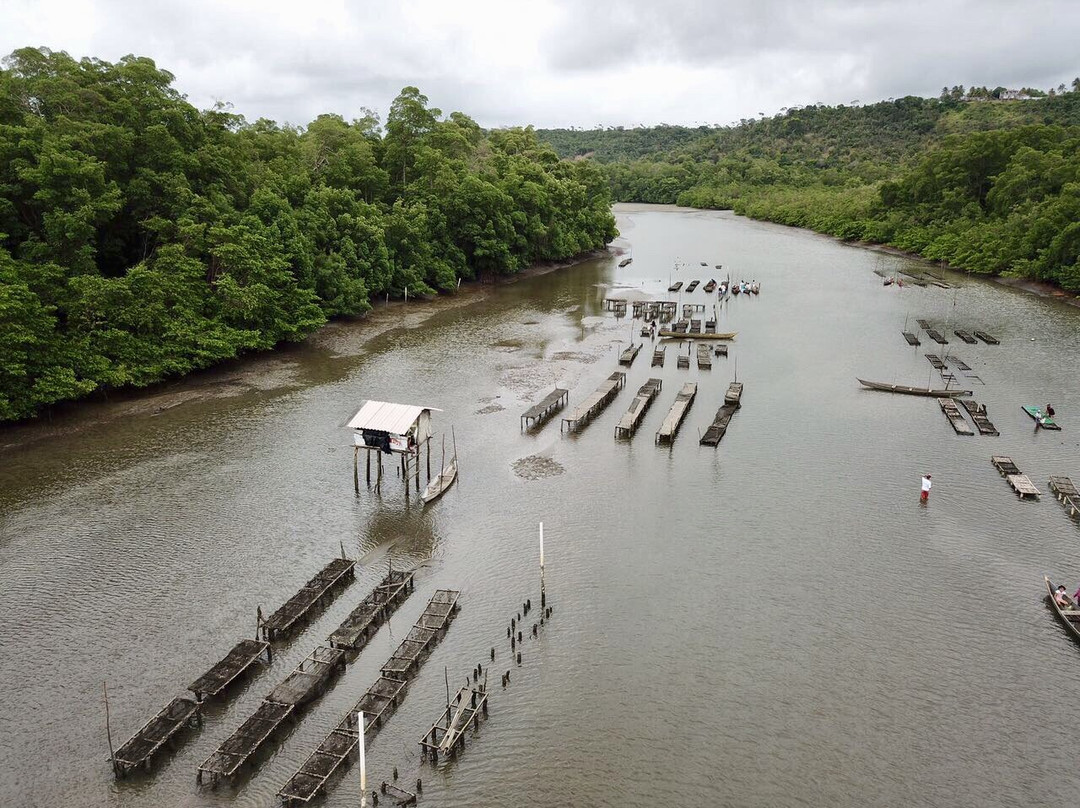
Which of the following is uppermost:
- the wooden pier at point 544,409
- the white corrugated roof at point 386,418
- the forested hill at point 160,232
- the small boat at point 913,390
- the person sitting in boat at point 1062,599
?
the forested hill at point 160,232

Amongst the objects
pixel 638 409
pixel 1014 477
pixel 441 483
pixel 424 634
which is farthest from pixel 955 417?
pixel 424 634

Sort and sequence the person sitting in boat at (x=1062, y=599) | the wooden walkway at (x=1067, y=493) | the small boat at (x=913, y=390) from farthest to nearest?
the small boat at (x=913, y=390) < the wooden walkway at (x=1067, y=493) < the person sitting in boat at (x=1062, y=599)

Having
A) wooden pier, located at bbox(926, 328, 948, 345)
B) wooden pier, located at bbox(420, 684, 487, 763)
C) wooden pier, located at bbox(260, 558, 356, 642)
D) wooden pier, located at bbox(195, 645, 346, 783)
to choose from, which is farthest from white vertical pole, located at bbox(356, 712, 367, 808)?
wooden pier, located at bbox(926, 328, 948, 345)

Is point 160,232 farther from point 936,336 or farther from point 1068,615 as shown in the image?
point 936,336

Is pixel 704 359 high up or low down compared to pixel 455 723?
up

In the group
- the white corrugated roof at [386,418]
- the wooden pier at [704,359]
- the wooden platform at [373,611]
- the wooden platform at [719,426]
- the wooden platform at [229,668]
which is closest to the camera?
the wooden platform at [229,668]

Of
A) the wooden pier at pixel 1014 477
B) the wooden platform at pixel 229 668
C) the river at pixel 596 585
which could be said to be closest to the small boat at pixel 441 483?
the river at pixel 596 585

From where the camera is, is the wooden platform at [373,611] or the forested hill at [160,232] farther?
the forested hill at [160,232]

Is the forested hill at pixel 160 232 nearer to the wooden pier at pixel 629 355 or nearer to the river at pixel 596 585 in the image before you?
the river at pixel 596 585
